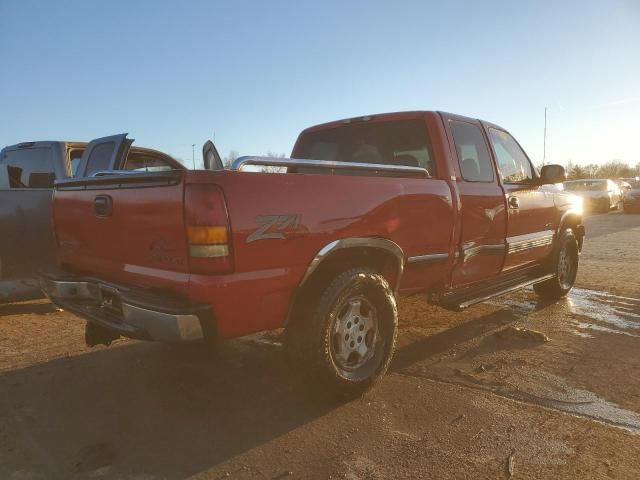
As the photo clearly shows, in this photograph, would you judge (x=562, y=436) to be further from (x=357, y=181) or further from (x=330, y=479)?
(x=357, y=181)

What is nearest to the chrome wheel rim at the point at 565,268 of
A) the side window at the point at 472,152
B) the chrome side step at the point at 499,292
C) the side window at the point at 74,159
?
the chrome side step at the point at 499,292

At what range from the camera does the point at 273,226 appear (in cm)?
252

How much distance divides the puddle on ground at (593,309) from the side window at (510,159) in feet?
5.13

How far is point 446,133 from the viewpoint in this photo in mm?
3941

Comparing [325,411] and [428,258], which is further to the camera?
[428,258]

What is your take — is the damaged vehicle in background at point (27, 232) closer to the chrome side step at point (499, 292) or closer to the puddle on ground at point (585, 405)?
the chrome side step at point (499, 292)

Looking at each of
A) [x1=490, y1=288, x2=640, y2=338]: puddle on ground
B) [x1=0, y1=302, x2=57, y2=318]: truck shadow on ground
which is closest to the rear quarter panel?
[x1=490, y1=288, x2=640, y2=338]: puddle on ground

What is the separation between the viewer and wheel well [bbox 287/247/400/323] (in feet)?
9.49

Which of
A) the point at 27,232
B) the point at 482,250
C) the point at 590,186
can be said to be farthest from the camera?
the point at 590,186

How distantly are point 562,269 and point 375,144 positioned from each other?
3326 mm

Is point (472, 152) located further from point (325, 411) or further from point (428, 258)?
point (325, 411)

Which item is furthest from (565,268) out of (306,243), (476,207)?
(306,243)

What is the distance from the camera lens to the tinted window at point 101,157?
14.0ft

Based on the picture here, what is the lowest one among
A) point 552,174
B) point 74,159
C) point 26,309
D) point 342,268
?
point 26,309
